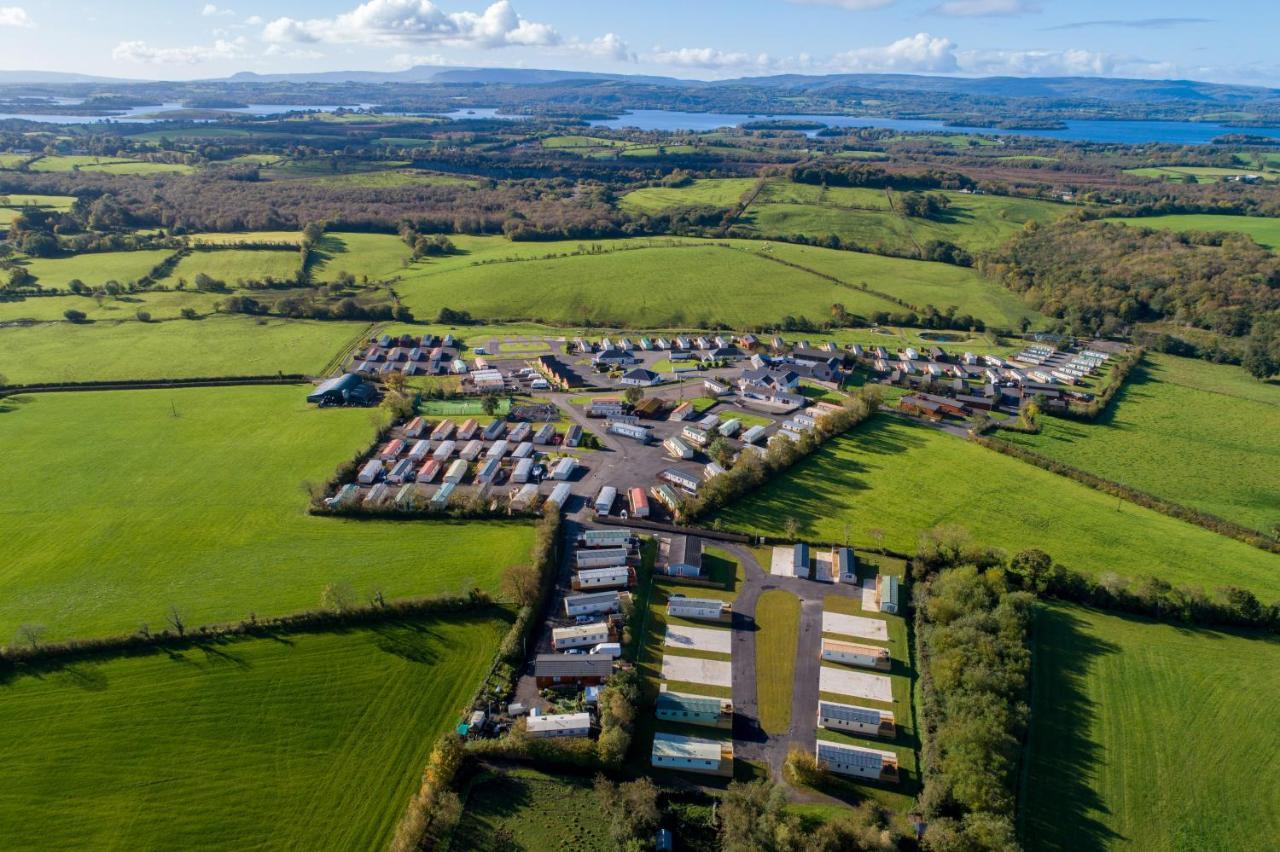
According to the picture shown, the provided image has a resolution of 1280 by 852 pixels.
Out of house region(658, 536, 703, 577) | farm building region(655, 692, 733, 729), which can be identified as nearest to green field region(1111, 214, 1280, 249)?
house region(658, 536, 703, 577)

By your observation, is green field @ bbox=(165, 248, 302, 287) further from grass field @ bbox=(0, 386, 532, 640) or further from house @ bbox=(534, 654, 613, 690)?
house @ bbox=(534, 654, 613, 690)

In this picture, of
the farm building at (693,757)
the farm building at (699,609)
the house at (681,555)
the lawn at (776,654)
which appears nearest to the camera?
the farm building at (693,757)

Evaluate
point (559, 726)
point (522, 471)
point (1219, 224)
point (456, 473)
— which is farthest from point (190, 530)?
point (1219, 224)

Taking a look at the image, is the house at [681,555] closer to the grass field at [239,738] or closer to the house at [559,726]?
the grass field at [239,738]

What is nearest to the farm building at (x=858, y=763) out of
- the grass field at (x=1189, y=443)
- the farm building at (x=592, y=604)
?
the farm building at (x=592, y=604)

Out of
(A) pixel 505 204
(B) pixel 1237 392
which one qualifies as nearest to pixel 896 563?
(B) pixel 1237 392

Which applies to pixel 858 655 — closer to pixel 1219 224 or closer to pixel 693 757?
pixel 693 757
